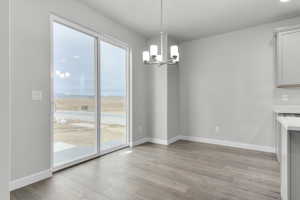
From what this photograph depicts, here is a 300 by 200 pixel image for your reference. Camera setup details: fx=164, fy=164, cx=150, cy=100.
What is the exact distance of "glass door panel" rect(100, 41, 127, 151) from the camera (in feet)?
11.4

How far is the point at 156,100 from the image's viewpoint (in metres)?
4.41

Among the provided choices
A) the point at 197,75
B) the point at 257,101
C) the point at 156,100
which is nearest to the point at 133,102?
the point at 156,100

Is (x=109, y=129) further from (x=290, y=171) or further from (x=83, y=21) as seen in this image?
(x=290, y=171)

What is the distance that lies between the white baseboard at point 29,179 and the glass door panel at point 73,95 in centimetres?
25

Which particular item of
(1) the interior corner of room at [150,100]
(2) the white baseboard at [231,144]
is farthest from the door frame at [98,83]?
(2) the white baseboard at [231,144]

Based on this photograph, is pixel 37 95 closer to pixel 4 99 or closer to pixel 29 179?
pixel 29 179

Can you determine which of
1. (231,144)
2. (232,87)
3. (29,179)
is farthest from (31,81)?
(231,144)

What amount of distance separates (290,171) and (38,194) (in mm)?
2707

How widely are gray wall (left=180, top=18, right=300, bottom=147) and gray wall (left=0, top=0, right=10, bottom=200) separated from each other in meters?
4.30

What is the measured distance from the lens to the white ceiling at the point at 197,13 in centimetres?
290

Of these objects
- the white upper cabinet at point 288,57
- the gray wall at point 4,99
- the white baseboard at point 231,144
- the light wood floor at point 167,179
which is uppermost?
the white upper cabinet at point 288,57

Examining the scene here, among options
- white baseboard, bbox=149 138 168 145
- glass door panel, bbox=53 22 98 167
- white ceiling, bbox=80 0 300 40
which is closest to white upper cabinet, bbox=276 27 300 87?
white ceiling, bbox=80 0 300 40

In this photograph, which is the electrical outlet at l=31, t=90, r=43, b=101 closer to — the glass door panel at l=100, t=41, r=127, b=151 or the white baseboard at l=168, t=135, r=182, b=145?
the glass door panel at l=100, t=41, r=127, b=151

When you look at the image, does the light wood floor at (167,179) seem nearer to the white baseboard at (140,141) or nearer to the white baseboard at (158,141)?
the white baseboard at (140,141)
